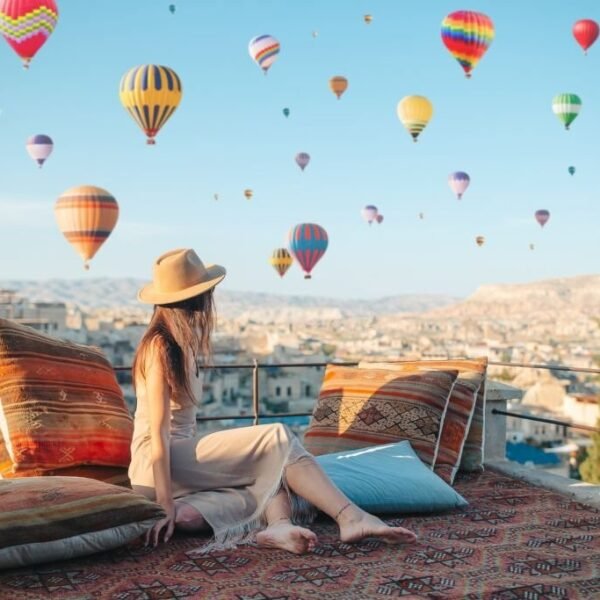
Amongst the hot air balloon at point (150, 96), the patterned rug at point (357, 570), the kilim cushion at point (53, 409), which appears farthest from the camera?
Answer: the hot air balloon at point (150, 96)

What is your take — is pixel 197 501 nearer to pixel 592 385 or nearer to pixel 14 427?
pixel 14 427

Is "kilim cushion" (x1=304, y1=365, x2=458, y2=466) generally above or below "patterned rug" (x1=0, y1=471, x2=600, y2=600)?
above

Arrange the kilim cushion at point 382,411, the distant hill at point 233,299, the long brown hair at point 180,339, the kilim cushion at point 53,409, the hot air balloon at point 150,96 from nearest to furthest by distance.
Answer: the long brown hair at point 180,339
the kilim cushion at point 53,409
the kilim cushion at point 382,411
the hot air balloon at point 150,96
the distant hill at point 233,299

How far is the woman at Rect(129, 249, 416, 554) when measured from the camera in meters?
2.72

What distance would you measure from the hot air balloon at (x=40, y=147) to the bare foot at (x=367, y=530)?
21.9 meters

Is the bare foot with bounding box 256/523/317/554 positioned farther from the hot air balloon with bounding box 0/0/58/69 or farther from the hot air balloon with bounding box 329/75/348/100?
the hot air balloon with bounding box 329/75/348/100

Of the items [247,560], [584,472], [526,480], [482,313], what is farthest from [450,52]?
[482,313]

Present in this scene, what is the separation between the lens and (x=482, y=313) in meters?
128

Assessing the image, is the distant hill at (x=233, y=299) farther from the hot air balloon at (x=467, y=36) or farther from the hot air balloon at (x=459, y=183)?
the hot air balloon at (x=467, y=36)

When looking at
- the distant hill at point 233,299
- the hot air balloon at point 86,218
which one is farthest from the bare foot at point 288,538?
the distant hill at point 233,299

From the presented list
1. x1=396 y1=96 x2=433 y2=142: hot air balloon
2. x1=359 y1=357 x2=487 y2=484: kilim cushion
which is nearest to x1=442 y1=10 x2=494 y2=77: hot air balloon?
x1=396 y1=96 x2=433 y2=142: hot air balloon

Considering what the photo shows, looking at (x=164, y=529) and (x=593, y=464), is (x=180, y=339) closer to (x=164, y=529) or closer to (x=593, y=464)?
(x=164, y=529)

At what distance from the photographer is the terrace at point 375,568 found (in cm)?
223

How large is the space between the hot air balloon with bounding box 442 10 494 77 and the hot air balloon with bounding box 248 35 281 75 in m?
6.34
